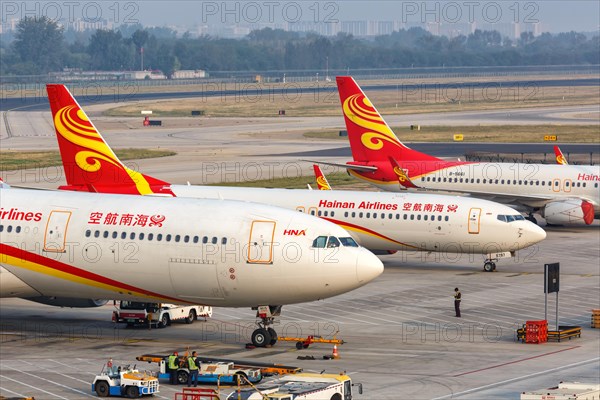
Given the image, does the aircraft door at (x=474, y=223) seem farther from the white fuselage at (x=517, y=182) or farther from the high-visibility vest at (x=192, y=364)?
the high-visibility vest at (x=192, y=364)

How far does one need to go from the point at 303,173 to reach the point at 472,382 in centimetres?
7844

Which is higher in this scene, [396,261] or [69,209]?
[69,209]

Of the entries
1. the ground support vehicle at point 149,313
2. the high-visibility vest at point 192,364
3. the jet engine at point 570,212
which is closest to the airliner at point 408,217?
the ground support vehicle at point 149,313

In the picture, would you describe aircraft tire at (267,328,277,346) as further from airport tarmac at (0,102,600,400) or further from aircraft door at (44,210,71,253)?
aircraft door at (44,210,71,253)

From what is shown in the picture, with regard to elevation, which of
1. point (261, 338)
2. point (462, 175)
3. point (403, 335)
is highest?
point (462, 175)

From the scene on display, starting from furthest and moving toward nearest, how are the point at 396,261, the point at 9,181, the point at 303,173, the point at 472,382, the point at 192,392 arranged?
the point at 303,173
the point at 9,181
the point at 396,261
the point at 472,382
the point at 192,392

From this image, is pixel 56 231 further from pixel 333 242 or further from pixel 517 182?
pixel 517 182

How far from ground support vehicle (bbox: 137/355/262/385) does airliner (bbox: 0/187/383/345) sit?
17.3 feet

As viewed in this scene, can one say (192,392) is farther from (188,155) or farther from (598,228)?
(188,155)

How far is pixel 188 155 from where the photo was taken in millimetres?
140375

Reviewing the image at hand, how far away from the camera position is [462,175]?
3556 inches

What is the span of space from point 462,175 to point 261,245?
4397 cm

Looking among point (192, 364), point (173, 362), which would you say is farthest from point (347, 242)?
point (173, 362)

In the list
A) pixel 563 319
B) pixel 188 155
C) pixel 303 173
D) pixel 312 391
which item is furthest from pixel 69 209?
pixel 188 155
